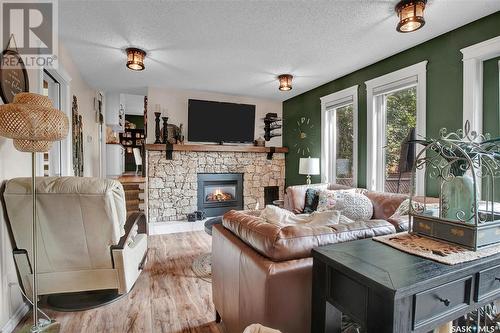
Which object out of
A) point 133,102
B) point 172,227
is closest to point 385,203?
point 172,227

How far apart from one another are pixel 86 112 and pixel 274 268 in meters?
4.54

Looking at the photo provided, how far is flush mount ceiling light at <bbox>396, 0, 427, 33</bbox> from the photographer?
2.04 meters

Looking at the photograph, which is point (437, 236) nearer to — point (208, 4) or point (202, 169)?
point (208, 4)

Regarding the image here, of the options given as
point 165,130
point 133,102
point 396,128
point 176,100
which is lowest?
point 396,128

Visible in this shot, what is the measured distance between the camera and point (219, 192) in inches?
206

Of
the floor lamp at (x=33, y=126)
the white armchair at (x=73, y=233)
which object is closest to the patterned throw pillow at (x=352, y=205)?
the white armchair at (x=73, y=233)

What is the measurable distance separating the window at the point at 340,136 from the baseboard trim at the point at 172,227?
8.18ft

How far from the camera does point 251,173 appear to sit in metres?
5.34

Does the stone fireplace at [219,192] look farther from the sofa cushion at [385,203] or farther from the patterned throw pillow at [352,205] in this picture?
the sofa cushion at [385,203]

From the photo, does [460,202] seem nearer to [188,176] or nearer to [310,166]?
[310,166]

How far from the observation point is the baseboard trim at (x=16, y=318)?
1.72 meters

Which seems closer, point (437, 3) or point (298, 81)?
point (437, 3)

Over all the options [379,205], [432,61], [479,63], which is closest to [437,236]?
[379,205]

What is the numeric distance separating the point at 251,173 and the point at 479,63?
12.5 feet
